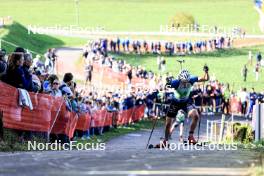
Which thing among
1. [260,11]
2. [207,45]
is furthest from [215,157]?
[207,45]

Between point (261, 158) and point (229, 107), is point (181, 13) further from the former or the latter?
point (261, 158)

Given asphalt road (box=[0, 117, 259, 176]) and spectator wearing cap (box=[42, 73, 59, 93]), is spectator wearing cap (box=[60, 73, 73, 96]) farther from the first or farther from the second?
asphalt road (box=[0, 117, 259, 176])

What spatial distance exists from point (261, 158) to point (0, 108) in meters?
5.64

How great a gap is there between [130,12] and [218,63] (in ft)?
210

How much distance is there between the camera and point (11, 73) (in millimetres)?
19266

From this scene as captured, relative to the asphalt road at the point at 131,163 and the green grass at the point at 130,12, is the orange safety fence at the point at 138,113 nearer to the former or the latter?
the asphalt road at the point at 131,163

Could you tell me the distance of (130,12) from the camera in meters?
135

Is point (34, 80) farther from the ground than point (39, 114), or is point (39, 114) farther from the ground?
point (34, 80)

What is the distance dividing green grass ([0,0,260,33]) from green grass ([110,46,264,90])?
28.3 meters

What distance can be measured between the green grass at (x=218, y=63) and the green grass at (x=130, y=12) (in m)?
28.3

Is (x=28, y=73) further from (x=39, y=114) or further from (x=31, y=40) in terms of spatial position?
(x=31, y=40)

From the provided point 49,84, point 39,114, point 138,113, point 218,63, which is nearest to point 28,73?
point 39,114

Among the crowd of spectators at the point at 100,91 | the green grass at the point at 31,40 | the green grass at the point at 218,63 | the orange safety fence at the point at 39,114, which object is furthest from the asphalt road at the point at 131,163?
the green grass at the point at 218,63

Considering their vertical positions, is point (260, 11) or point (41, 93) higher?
point (260, 11)
